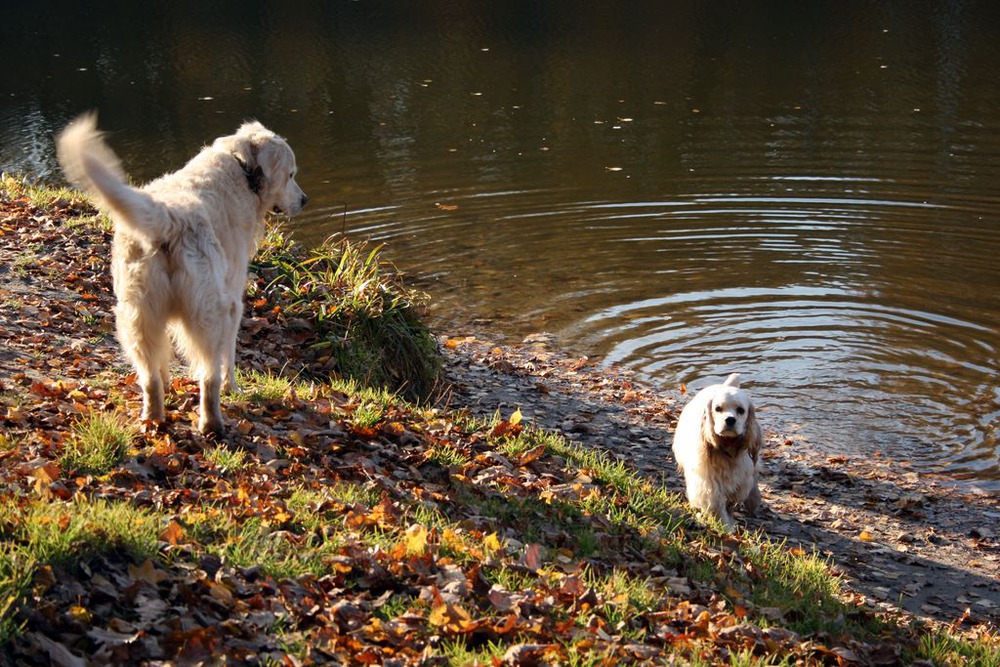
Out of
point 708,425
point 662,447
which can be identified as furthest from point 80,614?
point 662,447

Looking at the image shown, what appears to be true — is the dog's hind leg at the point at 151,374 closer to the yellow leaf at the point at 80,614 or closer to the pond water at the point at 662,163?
the yellow leaf at the point at 80,614

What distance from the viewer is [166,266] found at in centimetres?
603

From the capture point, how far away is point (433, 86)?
84.0ft

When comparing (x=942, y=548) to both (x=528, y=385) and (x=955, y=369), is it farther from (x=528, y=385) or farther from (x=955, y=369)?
(x=528, y=385)

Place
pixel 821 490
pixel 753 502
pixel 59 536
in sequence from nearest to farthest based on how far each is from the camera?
pixel 59 536
pixel 753 502
pixel 821 490

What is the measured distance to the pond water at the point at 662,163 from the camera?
11.6m

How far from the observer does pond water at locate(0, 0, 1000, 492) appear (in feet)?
38.2

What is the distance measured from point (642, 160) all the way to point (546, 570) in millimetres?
14551

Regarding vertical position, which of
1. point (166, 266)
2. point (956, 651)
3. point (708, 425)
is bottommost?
point (956, 651)

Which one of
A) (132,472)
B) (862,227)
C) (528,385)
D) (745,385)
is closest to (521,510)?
(132,472)

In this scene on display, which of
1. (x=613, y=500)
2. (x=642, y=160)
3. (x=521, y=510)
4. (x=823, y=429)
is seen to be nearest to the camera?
(x=521, y=510)

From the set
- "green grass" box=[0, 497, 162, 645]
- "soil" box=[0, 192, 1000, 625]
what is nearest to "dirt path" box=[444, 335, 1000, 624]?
"soil" box=[0, 192, 1000, 625]

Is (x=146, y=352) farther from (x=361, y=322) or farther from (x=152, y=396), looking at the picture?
(x=361, y=322)

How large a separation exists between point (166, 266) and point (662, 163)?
14072 millimetres
